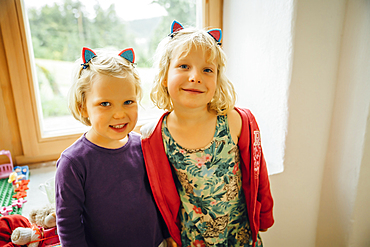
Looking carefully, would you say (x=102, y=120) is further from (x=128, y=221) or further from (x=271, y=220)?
(x=271, y=220)

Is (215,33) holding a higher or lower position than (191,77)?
higher

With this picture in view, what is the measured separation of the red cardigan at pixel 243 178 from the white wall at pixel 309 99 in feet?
0.70

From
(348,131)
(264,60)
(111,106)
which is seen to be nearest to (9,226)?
(111,106)

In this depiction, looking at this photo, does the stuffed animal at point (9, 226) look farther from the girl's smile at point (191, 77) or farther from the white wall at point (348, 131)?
the white wall at point (348, 131)

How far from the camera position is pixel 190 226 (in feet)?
→ 2.94

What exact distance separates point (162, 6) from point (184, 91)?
691mm

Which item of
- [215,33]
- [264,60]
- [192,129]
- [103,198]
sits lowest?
[103,198]

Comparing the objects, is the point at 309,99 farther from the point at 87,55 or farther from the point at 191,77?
the point at 87,55

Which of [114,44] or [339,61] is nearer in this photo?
[339,61]

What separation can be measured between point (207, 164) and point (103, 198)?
0.36m

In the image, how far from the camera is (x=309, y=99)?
104 centimetres

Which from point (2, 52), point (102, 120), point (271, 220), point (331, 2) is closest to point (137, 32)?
point (2, 52)

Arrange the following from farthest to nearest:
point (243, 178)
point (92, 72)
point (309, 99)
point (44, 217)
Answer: point (309, 99), point (243, 178), point (44, 217), point (92, 72)

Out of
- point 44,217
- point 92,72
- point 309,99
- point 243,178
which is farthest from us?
point 309,99
